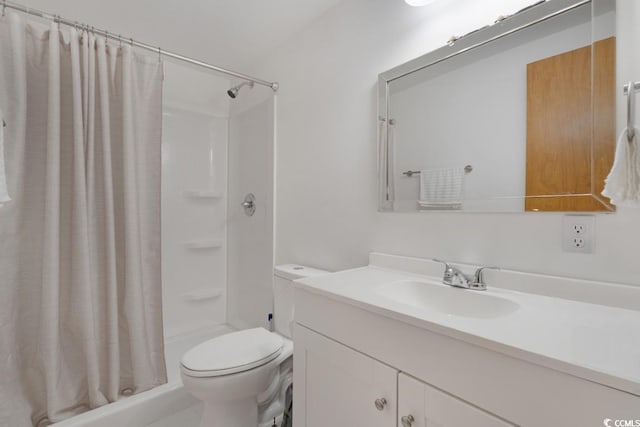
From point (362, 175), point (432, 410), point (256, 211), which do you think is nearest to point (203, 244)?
point (256, 211)

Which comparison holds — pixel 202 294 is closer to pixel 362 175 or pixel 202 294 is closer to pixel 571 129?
pixel 362 175

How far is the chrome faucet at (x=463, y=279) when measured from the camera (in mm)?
1019

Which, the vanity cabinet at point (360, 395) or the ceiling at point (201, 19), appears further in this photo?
the ceiling at point (201, 19)

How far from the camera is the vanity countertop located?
1.66 ft

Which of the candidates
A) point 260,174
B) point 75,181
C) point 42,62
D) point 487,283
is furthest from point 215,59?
point 487,283

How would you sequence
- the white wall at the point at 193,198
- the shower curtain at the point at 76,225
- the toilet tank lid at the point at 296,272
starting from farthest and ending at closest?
the white wall at the point at 193,198, the toilet tank lid at the point at 296,272, the shower curtain at the point at 76,225

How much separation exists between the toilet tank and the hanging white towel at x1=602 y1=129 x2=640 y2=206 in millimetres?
1187

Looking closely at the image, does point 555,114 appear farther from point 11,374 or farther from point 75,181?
point 11,374

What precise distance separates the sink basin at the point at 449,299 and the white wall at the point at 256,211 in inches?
44.7

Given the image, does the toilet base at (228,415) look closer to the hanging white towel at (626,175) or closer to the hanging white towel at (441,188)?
the hanging white towel at (441,188)

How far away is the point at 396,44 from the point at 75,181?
1608 mm

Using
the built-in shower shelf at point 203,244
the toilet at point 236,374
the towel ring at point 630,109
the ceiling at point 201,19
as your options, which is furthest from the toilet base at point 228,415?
the ceiling at point 201,19

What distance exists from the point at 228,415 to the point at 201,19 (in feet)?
6.98

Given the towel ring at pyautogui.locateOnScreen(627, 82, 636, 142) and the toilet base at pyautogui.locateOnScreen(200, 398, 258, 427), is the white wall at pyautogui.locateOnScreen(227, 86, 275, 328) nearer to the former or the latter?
the toilet base at pyautogui.locateOnScreen(200, 398, 258, 427)
